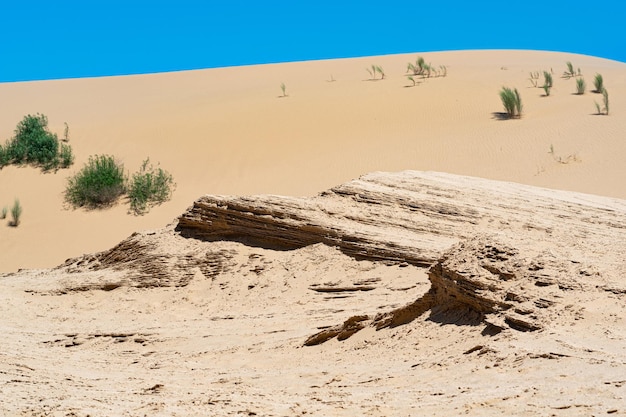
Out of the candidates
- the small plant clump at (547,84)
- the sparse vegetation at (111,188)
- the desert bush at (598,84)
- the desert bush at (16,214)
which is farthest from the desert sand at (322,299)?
the small plant clump at (547,84)

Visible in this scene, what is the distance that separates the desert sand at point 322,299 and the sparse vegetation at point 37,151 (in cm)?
50

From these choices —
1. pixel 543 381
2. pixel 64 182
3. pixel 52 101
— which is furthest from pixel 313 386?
pixel 52 101

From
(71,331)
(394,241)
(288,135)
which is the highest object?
(288,135)

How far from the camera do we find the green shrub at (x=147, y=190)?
21.2m

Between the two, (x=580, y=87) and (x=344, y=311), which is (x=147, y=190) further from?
(x=344, y=311)

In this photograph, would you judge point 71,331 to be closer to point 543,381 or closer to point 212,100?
point 543,381

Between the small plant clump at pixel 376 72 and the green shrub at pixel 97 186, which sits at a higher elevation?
the small plant clump at pixel 376 72

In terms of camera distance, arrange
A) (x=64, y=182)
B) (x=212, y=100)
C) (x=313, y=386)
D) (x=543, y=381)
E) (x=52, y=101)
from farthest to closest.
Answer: (x=52, y=101)
(x=212, y=100)
(x=64, y=182)
(x=313, y=386)
(x=543, y=381)

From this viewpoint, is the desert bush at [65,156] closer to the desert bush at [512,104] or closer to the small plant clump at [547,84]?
the desert bush at [512,104]

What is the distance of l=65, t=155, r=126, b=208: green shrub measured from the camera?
2144 cm

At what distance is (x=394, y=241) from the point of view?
923cm

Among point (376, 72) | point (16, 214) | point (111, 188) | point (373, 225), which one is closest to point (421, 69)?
point (376, 72)

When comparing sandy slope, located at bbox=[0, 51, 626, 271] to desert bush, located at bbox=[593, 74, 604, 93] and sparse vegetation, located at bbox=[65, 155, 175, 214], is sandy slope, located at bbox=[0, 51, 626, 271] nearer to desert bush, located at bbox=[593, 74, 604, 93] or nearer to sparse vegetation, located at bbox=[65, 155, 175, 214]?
sparse vegetation, located at bbox=[65, 155, 175, 214]

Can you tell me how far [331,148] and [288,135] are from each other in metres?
1.69
